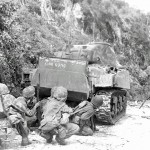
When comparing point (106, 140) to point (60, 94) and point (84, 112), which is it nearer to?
point (84, 112)

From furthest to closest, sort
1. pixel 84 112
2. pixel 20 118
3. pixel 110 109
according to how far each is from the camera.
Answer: pixel 110 109 → pixel 84 112 → pixel 20 118

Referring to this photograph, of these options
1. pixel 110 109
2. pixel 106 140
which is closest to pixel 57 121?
pixel 106 140

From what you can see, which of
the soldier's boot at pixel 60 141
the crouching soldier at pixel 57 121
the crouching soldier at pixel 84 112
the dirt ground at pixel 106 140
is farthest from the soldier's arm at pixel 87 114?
the soldier's boot at pixel 60 141

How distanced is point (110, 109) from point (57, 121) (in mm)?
3375

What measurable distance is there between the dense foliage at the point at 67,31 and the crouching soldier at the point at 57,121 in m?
3.69

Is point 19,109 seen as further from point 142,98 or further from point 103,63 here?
point 142,98

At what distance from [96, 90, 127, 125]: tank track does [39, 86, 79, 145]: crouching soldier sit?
9.16 feet

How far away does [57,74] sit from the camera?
862cm

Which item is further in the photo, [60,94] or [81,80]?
[81,80]

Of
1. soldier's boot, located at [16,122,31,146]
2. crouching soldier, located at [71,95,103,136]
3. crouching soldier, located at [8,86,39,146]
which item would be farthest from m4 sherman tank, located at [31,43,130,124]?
soldier's boot, located at [16,122,31,146]

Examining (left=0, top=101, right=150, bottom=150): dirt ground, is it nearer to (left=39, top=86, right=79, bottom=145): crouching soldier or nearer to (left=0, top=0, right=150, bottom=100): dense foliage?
(left=39, top=86, right=79, bottom=145): crouching soldier

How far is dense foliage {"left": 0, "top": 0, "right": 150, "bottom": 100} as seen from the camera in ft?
32.7

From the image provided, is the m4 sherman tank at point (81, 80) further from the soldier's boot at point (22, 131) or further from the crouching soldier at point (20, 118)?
the soldier's boot at point (22, 131)

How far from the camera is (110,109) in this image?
29.1 feet
